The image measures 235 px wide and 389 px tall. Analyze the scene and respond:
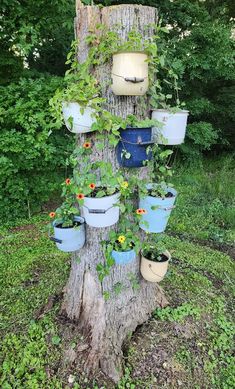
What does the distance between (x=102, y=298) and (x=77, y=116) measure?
1.01 m

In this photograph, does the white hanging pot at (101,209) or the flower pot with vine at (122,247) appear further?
the flower pot with vine at (122,247)

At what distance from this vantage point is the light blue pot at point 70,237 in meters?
1.46

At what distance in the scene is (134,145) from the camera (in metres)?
1.30

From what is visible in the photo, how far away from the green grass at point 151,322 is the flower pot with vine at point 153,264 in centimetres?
37

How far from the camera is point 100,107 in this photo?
1.34 meters

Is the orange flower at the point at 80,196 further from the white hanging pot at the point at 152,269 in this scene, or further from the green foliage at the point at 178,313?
the green foliage at the point at 178,313

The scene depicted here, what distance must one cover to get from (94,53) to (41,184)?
7.40ft

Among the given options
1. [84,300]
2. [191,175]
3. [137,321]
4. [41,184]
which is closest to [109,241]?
[84,300]

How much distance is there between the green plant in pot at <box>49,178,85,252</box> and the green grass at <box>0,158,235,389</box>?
60 centimetres

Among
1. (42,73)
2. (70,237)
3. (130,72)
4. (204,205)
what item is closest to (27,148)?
(42,73)

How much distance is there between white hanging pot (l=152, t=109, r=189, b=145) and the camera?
1.37 m

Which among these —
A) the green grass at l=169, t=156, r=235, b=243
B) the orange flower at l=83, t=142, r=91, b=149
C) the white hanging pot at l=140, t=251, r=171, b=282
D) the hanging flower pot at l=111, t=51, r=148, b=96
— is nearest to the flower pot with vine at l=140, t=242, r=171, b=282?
the white hanging pot at l=140, t=251, r=171, b=282

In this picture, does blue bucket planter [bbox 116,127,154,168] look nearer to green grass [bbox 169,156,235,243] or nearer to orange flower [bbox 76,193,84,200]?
orange flower [bbox 76,193,84,200]

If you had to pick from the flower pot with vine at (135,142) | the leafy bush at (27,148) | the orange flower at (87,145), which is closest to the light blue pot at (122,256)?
the flower pot with vine at (135,142)
